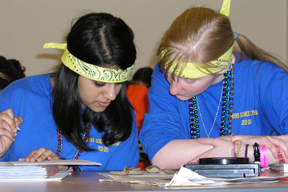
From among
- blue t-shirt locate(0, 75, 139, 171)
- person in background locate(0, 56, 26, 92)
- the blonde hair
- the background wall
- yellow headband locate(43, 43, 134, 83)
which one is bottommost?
blue t-shirt locate(0, 75, 139, 171)

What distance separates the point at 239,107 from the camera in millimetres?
1253

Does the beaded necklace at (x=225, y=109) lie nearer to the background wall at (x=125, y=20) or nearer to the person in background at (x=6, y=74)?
the person in background at (x=6, y=74)

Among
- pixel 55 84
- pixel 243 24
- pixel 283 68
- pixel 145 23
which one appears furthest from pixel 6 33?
pixel 283 68

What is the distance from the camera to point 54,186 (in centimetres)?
62

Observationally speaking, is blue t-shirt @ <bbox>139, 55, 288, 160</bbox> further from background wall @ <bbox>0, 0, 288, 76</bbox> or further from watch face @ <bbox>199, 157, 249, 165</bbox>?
background wall @ <bbox>0, 0, 288, 76</bbox>

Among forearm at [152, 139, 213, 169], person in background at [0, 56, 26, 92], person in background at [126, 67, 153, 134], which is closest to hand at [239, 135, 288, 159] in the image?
forearm at [152, 139, 213, 169]

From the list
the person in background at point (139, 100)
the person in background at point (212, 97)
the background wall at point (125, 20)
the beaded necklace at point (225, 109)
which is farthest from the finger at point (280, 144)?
the background wall at point (125, 20)

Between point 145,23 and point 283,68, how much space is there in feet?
8.11

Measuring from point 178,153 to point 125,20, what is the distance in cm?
270

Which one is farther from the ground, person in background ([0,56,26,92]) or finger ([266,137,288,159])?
person in background ([0,56,26,92])

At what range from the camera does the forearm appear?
1.03 m

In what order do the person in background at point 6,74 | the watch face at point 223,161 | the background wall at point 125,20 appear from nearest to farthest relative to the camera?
1. the watch face at point 223,161
2. the person in background at point 6,74
3. the background wall at point 125,20

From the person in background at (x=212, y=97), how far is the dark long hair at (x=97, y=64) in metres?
0.17

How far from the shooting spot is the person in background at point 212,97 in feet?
3.35
